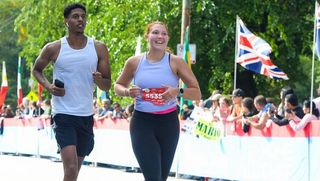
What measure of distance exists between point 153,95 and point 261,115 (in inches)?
251

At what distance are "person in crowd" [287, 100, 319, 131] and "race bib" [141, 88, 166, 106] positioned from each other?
17.1 feet

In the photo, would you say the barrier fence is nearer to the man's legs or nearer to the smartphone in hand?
the man's legs

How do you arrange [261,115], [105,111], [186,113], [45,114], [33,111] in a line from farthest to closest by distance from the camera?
[33,111], [45,114], [105,111], [186,113], [261,115]

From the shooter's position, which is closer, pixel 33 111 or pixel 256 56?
pixel 256 56

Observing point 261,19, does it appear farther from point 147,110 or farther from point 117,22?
point 147,110

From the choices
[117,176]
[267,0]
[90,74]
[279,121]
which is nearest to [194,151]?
[117,176]

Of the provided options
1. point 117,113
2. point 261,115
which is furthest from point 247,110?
point 117,113

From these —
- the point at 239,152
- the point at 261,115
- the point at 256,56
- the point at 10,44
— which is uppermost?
the point at 10,44

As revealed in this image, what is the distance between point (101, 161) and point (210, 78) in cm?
987

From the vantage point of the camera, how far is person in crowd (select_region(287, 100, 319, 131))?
13.2 metres

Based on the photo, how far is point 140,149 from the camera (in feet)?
27.3

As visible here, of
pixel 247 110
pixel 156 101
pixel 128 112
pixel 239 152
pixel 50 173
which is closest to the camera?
pixel 156 101

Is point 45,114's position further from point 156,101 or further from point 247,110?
point 156,101

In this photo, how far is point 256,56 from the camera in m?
17.7
